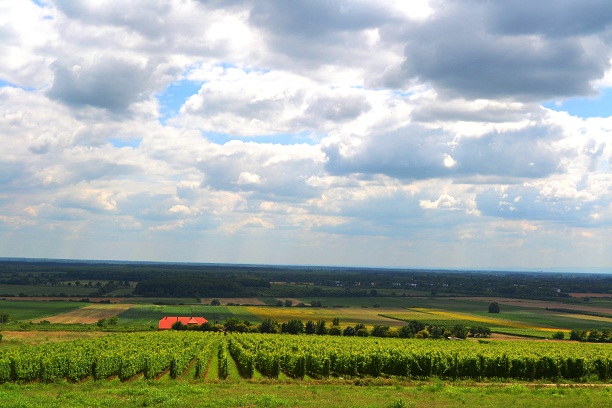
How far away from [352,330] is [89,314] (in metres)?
72.9

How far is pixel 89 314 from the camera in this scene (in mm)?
137875

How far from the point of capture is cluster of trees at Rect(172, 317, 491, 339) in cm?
10100

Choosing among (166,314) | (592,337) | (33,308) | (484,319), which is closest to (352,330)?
(592,337)

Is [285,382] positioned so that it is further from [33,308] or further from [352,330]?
[33,308]

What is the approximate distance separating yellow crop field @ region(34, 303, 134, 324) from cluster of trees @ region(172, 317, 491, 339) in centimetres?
2996

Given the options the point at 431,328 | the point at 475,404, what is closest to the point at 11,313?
the point at 431,328

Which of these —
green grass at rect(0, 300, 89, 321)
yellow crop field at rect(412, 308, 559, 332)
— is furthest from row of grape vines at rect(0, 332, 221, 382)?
yellow crop field at rect(412, 308, 559, 332)

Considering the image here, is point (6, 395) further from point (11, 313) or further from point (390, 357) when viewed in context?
point (11, 313)

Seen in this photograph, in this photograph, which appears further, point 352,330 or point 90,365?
point 352,330

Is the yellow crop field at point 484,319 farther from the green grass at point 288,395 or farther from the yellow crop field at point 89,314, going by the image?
the yellow crop field at point 89,314

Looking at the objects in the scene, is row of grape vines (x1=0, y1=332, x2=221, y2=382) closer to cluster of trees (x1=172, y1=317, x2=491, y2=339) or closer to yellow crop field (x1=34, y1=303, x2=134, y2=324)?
cluster of trees (x1=172, y1=317, x2=491, y2=339)

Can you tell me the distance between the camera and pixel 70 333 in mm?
97375

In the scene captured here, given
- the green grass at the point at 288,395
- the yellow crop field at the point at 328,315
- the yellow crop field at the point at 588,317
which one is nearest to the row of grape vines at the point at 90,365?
the green grass at the point at 288,395

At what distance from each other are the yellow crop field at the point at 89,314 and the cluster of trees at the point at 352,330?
30.0 meters
